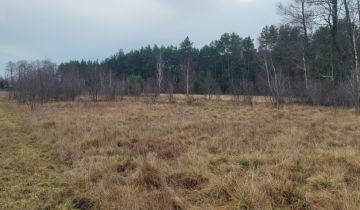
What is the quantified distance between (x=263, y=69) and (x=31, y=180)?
121 ft

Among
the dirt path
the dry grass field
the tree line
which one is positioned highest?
the tree line

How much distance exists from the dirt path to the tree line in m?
16.5

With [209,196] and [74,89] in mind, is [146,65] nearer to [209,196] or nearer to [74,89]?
[74,89]

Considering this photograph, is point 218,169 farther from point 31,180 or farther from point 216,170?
point 31,180

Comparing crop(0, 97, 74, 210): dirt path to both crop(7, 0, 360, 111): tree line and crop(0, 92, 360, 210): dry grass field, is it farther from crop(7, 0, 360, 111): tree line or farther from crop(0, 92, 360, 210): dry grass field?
crop(7, 0, 360, 111): tree line

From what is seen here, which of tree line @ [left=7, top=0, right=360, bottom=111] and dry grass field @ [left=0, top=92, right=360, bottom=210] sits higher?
tree line @ [left=7, top=0, right=360, bottom=111]

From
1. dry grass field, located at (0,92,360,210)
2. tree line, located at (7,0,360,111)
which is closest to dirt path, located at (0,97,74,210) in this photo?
dry grass field, located at (0,92,360,210)

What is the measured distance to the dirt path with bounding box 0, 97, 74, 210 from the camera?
15.3ft

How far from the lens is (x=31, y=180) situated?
5789 mm

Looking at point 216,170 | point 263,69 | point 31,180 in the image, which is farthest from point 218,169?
point 263,69

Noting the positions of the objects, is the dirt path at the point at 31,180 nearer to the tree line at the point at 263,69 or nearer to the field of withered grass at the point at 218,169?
the field of withered grass at the point at 218,169

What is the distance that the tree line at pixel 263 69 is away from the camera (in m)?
21.4

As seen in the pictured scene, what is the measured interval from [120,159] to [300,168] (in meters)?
3.39

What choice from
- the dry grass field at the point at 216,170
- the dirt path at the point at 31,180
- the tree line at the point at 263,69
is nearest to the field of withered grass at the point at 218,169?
the dry grass field at the point at 216,170
